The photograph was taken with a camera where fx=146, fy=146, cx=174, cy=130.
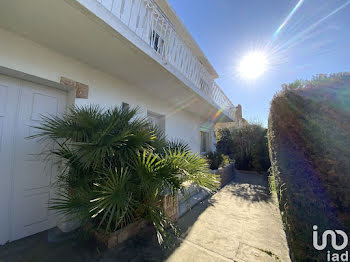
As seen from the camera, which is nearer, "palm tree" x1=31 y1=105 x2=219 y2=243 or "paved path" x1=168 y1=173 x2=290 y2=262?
"palm tree" x1=31 y1=105 x2=219 y2=243

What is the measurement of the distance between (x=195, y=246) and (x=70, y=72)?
13.2 feet

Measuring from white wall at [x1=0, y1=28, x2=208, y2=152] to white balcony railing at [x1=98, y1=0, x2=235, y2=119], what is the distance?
52.9 inches

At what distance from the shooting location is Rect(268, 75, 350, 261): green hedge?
5.36 feet

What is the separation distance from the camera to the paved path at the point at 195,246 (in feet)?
7.08

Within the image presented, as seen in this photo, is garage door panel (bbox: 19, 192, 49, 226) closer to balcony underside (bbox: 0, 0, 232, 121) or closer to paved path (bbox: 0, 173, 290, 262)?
paved path (bbox: 0, 173, 290, 262)

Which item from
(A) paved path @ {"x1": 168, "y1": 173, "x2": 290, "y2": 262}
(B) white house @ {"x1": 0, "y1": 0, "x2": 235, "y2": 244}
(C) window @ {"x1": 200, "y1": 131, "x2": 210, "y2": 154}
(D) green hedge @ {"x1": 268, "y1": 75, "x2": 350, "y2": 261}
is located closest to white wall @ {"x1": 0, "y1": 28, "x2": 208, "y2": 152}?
(B) white house @ {"x1": 0, "y1": 0, "x2": 235, "y2": 244}

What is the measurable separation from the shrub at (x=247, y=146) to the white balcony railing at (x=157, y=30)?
511cm

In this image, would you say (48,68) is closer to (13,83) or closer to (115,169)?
(13,83)

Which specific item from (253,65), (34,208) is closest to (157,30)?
(253,65)

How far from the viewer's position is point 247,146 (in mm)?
9273

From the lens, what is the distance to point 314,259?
1703 mm

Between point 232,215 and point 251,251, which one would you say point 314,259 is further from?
point 232,215

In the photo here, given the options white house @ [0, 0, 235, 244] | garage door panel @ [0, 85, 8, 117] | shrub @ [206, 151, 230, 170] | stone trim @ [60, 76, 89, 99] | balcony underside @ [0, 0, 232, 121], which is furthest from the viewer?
shrub @ [206, 151, 230, 170]

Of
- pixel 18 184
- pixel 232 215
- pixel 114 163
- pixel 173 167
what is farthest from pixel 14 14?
pixel 232 215
